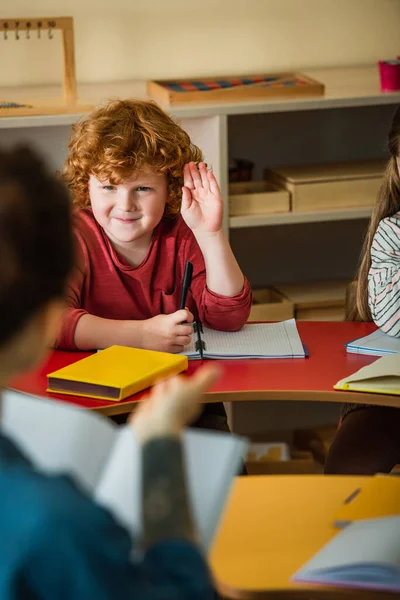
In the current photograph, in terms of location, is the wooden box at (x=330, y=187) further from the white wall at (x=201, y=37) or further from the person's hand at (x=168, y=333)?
the person's hand at (x=168, y=333)

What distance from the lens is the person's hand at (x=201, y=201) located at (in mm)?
2223

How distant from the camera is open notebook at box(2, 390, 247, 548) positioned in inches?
42.3

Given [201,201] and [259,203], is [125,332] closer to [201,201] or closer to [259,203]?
[201,201]

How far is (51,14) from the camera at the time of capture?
10.1ft

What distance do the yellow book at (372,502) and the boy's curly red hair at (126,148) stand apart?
1019mm

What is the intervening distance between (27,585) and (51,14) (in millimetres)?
2518

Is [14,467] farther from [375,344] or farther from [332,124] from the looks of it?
[332,124]

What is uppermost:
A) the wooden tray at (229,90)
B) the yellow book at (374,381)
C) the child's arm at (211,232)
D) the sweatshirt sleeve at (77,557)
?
the wooden tray at (229,90)

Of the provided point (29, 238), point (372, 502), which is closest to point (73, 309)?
point (372, 502)

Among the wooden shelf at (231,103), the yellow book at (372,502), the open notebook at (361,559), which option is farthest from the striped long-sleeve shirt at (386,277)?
the open notebook at (361,559)

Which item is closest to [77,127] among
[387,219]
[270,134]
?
[387,219]

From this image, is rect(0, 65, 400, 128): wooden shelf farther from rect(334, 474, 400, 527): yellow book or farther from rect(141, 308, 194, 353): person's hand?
rect(334, 474, 400, 527): yellow book

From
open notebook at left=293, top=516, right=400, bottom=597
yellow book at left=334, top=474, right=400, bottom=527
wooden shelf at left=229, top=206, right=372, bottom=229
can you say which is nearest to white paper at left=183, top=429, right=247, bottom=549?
open notebook at left=293, top=516, right=400, bottom=597

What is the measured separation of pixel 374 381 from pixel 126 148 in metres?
0.77
